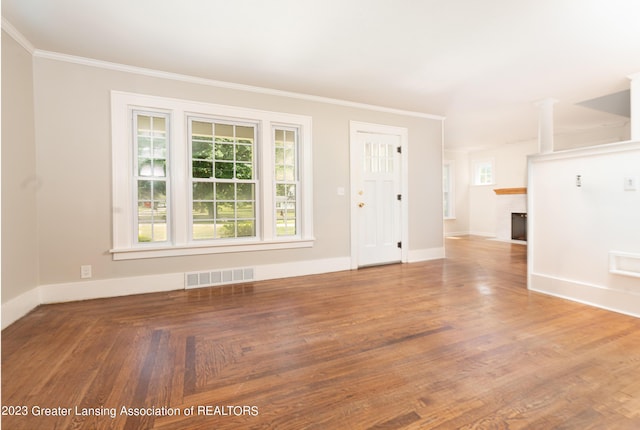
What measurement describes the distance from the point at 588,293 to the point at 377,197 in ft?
9.15

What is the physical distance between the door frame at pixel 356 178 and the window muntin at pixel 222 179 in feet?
4.84

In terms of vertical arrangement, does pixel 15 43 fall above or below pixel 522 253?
above

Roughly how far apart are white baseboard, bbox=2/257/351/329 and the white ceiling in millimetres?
2395

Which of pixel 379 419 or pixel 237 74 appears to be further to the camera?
pixel 237 74

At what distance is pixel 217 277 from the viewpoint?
391 centimetres

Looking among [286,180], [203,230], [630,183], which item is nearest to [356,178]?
[286,180]

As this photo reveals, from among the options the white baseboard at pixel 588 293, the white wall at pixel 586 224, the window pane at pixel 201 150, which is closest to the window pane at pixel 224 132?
the window pane at pixel 201 150

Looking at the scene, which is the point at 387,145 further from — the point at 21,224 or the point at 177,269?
the point at 21,224

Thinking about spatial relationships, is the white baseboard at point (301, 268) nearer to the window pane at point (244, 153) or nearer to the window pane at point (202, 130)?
the window pane at point (244, 153)

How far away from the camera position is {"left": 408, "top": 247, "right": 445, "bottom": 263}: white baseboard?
5.29 metres

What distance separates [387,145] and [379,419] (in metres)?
4.24

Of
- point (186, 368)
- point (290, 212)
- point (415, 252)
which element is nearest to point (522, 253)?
point (415, 252)

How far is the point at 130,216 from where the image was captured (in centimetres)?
351

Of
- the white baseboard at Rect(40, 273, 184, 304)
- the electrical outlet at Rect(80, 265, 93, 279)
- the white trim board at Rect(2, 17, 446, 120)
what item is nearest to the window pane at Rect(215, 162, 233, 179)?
the white trim board at Rect(2, 17, 446, 120)
